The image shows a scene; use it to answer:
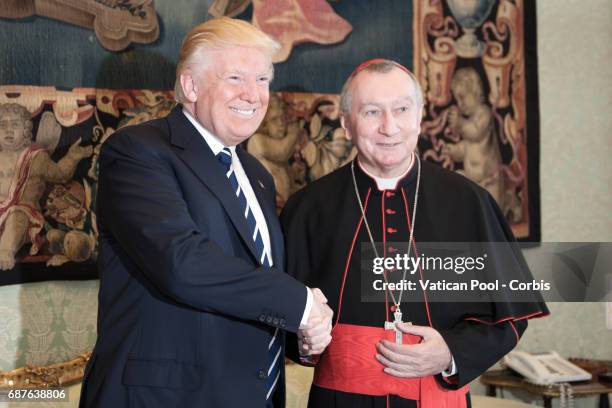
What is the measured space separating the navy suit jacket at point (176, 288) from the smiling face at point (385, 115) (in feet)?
1.78

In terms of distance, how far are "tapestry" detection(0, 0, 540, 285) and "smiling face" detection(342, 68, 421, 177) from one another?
3.82ft

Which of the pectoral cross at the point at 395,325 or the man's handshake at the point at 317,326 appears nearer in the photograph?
the man's handshake at the point at 317,326

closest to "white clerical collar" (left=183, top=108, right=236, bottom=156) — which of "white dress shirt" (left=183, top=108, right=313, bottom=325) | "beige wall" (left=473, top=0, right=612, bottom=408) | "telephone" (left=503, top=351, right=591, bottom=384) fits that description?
"white dress shirt" (left=183, top=108, right=313, bottom=325)

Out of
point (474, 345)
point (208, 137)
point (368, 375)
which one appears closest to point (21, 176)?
point (208, 137)

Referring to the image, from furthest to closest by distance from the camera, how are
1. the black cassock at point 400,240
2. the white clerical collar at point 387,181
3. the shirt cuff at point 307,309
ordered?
1. the white clerical collar at point 387,181
2. the black cassock at point 400,240
3. the shirt cuff at point 307,309

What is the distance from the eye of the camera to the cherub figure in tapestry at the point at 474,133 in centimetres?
396

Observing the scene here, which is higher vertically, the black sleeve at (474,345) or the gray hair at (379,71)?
the gray hair at (379,71)

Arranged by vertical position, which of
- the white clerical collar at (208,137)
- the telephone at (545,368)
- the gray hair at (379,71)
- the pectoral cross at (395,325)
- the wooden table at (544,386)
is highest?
the gray hair at (379,71)

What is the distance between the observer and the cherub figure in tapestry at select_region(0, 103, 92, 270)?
2.96 m

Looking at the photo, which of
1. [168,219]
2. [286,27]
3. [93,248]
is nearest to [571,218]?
[286,27]

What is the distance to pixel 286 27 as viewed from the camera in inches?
140

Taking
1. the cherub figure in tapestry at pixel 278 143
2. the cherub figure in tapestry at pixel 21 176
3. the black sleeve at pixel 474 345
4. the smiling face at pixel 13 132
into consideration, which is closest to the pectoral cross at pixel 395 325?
the black sleeve at pixel 474 345

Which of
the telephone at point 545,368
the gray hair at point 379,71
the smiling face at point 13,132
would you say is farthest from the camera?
the telephone at point 545,368

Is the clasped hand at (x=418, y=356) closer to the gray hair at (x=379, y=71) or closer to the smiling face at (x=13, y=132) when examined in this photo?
the gray hair at (x=379, y=71)
